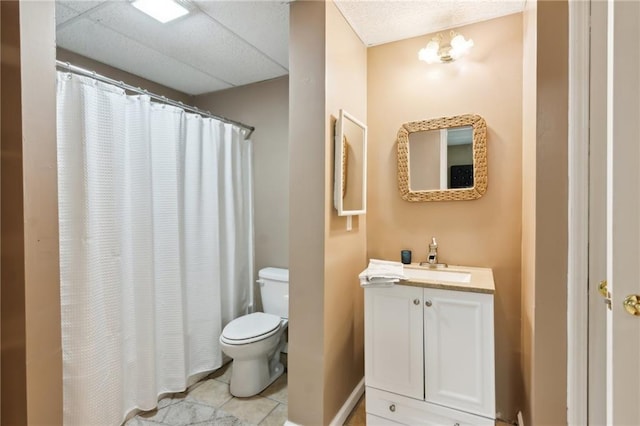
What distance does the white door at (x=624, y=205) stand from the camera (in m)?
0.85

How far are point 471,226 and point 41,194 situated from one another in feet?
6.64

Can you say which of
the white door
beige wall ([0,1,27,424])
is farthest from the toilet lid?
the white door

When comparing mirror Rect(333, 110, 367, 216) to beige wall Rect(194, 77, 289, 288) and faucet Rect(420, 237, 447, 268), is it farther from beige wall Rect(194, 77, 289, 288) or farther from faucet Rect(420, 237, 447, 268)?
beige wall Rect(194, 77, 289, 288)

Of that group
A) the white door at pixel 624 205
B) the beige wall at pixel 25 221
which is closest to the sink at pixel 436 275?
the white door at pixel 624 205

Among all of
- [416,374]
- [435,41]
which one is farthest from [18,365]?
[435,41]

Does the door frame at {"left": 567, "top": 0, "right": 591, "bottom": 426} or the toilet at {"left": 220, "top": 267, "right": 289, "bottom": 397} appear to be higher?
the door frame at {"left": 567, "top": 0, "right": 591, "bottom": 426}

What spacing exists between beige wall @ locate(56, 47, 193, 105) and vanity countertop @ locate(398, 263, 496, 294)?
96.0 inches

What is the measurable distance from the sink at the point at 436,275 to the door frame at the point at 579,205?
571 mm

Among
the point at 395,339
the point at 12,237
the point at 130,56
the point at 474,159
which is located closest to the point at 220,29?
the point at 130,56

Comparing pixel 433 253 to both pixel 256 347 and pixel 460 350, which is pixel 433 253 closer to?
pixel 460 350

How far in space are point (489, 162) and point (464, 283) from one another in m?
0.80

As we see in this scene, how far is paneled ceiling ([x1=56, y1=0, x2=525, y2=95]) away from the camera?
166cm

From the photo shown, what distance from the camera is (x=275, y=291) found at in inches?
94.7

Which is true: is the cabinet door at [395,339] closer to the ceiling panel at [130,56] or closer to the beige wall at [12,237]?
the beige wall at [12,237]
